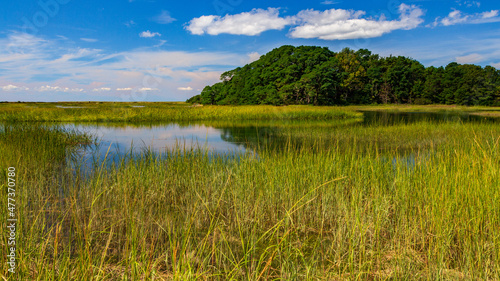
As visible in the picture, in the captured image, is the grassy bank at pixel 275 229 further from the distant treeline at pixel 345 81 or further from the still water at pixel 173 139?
the distant treeline at pixel 345 81

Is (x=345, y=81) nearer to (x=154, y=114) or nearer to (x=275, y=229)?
(x=154, y=114)

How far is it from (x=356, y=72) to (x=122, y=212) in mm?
66019

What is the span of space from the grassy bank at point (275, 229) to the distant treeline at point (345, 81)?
4524 centimetres

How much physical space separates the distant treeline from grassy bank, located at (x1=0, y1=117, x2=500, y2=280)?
4524 cm

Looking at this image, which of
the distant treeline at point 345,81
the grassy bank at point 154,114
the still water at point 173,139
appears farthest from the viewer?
the distant treeline at point 345,81

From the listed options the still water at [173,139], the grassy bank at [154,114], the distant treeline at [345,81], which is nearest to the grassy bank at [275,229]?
the still water at [173,139]

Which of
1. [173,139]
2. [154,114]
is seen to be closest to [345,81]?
[154,114]

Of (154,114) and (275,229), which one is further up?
(154,114)

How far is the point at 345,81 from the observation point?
62844mm

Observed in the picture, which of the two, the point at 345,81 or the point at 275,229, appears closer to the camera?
the point at 275,229

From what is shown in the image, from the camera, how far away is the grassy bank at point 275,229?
112 inches

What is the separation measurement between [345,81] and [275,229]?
64501mm

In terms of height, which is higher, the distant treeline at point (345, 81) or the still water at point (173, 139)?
the distant treeline at point (345, 81)

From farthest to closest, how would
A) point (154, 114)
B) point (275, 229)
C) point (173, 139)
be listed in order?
1. point (154, 114)
2. point (173, 139)
3. point (275, 229)
